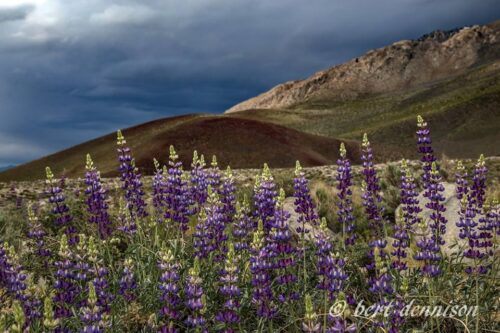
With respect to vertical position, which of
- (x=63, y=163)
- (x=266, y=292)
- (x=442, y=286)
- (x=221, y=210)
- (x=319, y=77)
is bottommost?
(x=442, y=286)

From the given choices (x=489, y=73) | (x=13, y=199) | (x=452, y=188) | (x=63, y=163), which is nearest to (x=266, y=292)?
(x=452, y=188)

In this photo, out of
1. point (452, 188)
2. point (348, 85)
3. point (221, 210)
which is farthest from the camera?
point (348, 85)

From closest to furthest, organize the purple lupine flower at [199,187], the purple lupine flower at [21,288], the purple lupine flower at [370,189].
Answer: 1. the purple lupine flower at [21,288]
2. the purple lupine flower at [370,189]
3. the purple lupine flower at [199,187]

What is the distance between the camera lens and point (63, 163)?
41.0m

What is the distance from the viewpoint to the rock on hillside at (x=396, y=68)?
12900 centimetres

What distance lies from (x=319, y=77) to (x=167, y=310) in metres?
141

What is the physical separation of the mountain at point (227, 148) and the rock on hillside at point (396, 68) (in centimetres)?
9388

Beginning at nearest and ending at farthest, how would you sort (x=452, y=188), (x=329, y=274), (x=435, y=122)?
(x=329, y=274), (x=452, y=188), (x=435, y=122)

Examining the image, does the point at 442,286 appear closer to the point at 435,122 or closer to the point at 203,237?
the point at 203,237

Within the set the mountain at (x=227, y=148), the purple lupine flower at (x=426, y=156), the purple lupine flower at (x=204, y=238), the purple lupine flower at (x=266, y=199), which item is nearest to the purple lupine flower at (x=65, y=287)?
the purple lupine flower at (x=204, y=238)

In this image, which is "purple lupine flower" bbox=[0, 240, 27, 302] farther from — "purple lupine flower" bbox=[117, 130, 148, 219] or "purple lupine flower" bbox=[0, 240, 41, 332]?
"purple lupine flower" bbox=[117, 130, 148, 219]

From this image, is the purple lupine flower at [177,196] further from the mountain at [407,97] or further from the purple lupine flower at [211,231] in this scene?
the mountain at [407,97]

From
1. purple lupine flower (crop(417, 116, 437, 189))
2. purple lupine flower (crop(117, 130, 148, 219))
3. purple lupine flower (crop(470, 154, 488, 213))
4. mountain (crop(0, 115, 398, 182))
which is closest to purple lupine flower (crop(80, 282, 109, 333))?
purple lupine flower (crop(117, 130, 148, 219))

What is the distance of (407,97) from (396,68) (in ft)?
153
